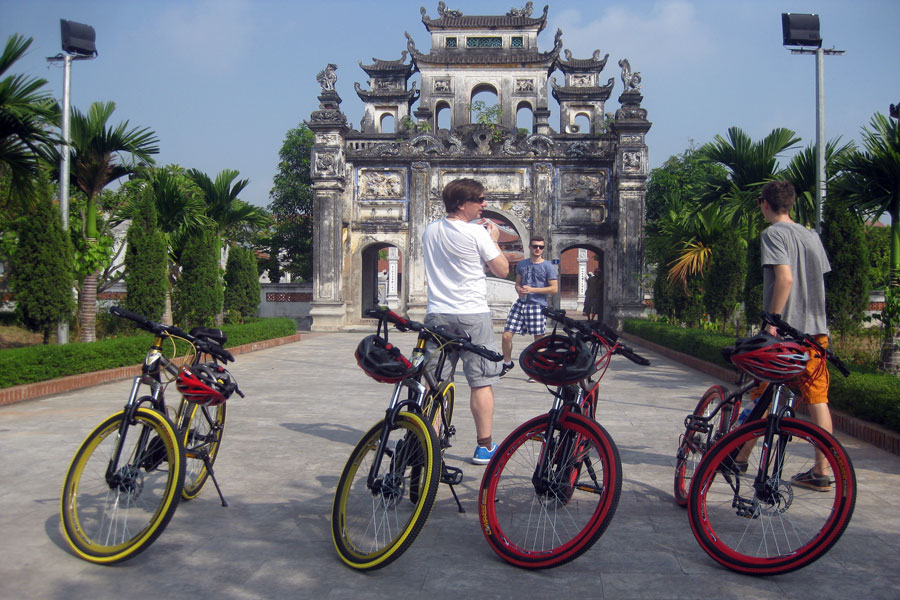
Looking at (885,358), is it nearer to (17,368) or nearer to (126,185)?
(17,368)

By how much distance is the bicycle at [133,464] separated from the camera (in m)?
3.58

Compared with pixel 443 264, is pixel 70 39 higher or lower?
higher

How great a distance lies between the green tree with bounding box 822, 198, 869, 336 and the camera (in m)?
10.5

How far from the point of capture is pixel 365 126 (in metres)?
39.8

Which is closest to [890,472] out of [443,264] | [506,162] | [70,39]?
[443,264]

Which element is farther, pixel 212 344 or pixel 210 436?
pixel 210 436

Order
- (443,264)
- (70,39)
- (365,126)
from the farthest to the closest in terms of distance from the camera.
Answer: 1. (365,126)
2. (70,39)
3. (443,264)

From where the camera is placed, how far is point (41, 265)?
1105 centimetres

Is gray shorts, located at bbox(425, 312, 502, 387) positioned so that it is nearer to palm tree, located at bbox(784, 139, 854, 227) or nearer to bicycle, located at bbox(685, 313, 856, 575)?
bicycle, located at bbox(685, 313, 856, 575)

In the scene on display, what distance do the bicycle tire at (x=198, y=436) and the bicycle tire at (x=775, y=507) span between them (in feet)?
9.15

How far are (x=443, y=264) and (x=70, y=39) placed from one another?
32.2 ft

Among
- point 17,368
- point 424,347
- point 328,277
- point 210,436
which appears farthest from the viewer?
point 328,277

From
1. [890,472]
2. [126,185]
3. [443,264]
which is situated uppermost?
[126,185]

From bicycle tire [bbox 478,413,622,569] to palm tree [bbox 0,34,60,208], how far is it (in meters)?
8.18
